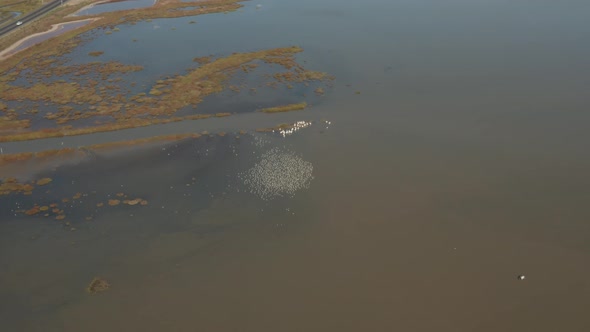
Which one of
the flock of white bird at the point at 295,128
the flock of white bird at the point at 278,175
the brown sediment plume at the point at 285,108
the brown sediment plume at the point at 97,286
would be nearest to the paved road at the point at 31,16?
the brown sediment plume at the point at 285,108

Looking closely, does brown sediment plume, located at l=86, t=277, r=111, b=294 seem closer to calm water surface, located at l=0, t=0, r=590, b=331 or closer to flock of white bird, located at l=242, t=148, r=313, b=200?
calm water surface, located at l=0, t=0, r=590, b=331

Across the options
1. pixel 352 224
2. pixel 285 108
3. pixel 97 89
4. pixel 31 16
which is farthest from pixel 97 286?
pixel 31 16

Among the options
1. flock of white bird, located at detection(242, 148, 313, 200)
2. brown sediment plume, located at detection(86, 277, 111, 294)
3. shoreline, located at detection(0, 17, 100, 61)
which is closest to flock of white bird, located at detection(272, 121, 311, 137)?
flock of white bird, located at detection(242, 148, 313, 200)

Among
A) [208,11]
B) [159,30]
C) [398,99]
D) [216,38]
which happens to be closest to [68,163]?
[398,99]

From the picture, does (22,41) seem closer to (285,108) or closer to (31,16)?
(31,16)

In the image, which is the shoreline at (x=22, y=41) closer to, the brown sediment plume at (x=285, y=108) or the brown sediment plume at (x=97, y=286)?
the brown sediment plume at (x=285, y=108)
